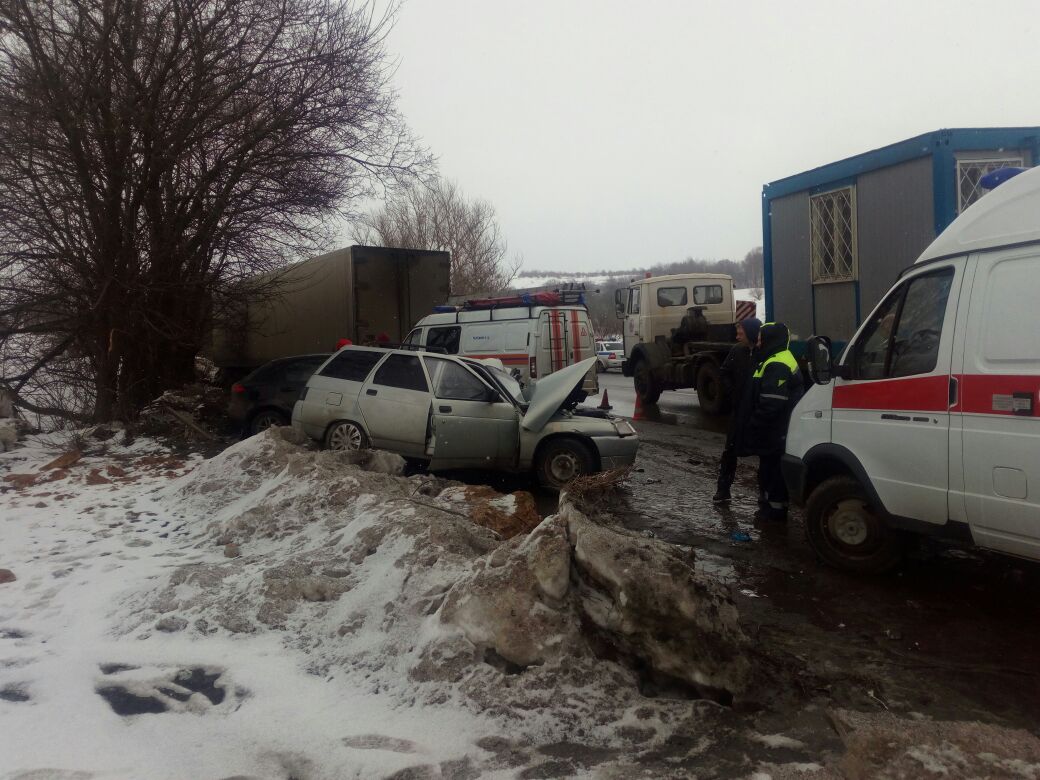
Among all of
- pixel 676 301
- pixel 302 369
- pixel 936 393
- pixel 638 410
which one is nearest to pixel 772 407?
pixel 936 393

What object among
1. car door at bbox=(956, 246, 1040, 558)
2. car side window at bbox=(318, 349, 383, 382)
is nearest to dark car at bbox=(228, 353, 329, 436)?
car side window at bbox=(318, 349, 383, 382)

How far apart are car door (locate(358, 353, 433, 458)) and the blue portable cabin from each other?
18.8ft

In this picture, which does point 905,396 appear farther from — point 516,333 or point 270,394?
point 516,333

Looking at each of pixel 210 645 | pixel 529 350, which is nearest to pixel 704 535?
pixel 210 645

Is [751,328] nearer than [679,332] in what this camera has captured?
Yes

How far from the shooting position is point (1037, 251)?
13.4 feet

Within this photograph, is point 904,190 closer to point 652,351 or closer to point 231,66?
point 652,351

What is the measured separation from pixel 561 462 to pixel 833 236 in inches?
210

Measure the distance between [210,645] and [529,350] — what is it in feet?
34.1

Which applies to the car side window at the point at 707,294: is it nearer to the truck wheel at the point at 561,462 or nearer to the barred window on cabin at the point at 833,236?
the barred window on cabin at the point at 833,236

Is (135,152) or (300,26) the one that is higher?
(300,26)

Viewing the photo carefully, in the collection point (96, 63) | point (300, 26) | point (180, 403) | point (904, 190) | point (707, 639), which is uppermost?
point (300, 26)

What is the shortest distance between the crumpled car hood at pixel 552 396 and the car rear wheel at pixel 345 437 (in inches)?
70.8

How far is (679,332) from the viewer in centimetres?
1596
